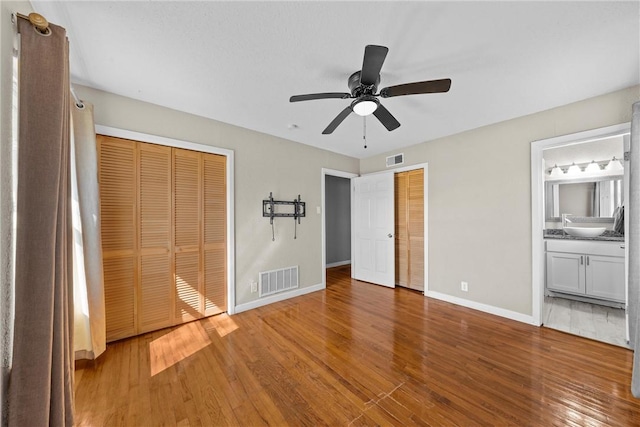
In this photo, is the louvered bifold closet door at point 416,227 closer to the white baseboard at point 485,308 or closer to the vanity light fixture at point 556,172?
the white baseboard at point 485,308

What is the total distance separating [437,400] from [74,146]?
11.3ft

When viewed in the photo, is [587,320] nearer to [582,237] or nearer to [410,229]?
[582,237]

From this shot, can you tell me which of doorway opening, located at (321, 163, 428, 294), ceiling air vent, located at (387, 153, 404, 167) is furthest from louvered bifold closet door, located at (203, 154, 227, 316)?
ceiling air vent, located at (387, 153, 404, 167)

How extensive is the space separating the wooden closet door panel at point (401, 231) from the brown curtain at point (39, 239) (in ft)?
13.4

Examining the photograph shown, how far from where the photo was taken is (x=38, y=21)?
41.1 inches

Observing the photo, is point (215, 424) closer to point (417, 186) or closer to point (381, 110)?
point (381, 110)

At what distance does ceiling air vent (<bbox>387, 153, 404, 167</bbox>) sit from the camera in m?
4.12

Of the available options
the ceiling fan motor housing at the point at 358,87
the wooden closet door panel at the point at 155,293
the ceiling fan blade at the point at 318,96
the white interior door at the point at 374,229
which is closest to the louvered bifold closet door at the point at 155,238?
the wooden closet door panel at the point at 155,293

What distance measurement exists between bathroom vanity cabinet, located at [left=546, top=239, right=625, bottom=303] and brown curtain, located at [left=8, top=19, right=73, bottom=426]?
17.6 feet

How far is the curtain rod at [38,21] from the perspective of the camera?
1025 mm

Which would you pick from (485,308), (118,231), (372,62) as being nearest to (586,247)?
(485,308)

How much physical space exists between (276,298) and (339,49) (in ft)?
10.3

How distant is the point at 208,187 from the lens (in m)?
2.96

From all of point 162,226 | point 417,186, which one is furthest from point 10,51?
point 417,186
